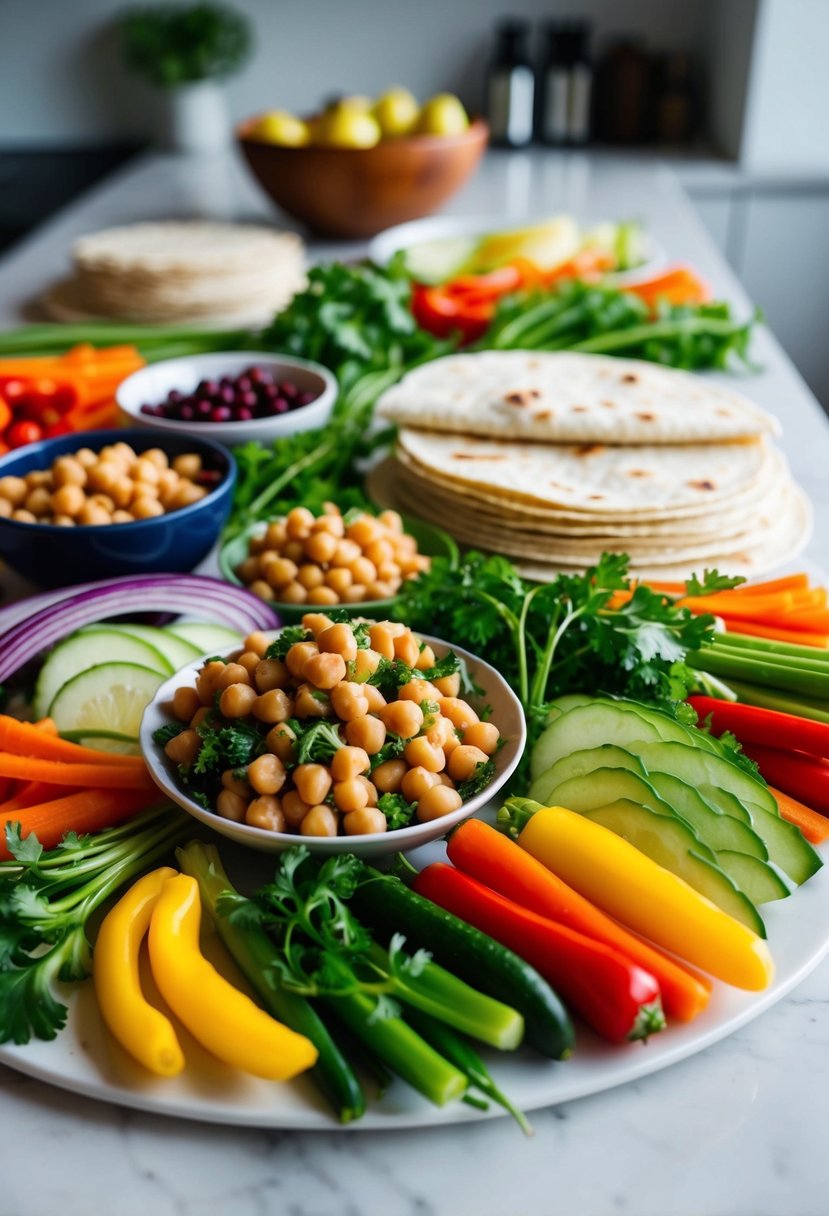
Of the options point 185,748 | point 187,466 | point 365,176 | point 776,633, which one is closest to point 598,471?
point 776,633

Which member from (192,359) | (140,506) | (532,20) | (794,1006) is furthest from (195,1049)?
(532,20)

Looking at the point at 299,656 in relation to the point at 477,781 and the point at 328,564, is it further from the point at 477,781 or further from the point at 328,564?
the point at 328,564

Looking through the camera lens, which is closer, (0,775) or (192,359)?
(0,775)

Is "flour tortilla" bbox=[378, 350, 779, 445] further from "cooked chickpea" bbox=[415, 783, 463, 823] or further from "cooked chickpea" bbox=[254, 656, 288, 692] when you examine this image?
"cooked chickpea" bbox=[415, 783, 463, 823]

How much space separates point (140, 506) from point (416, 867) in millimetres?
802

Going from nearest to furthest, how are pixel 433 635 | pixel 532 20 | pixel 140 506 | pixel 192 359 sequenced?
pixel 433 635 → pixel 140 506 → pixel 192 359 → pixel 532 20

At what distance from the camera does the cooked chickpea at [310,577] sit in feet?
5.60

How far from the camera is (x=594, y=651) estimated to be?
151 centimetres

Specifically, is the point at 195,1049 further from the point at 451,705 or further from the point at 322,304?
the point at 322,304

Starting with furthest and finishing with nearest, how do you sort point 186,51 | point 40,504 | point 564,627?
point 186,51 → point 40,504 → point 564,627

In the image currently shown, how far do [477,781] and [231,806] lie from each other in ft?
0.90

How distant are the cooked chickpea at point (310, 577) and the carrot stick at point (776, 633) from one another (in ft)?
2.00

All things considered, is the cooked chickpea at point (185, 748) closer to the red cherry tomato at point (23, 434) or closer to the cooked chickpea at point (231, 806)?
the cooked chickpea at point (231, 806)

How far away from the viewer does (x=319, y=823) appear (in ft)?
3.84
